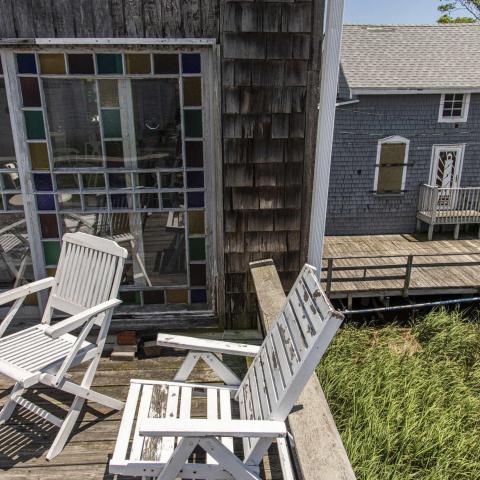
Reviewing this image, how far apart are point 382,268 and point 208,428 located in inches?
198

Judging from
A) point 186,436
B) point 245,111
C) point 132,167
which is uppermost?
point 245,111

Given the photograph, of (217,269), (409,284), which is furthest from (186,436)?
(409,284)

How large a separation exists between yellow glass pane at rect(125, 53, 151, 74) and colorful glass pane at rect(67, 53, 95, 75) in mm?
215

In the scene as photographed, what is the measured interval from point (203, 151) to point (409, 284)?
4306 mm

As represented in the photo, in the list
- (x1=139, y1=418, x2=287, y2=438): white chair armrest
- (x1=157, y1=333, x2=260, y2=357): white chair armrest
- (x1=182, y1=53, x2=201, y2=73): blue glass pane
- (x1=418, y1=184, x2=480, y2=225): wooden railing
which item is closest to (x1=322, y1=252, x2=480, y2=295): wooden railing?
(x1=418, y1=184, x2=480, y2=225): wooden railing

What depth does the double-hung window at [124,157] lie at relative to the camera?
2625 mm

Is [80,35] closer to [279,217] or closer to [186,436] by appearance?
[279,217]

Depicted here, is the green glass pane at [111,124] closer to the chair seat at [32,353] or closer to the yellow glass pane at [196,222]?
the yellow glass pane at [196,222]

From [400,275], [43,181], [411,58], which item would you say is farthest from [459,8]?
[43,181]

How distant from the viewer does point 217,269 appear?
3018 mm

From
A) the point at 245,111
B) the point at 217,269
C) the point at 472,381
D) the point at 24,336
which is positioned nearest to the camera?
the point at 24,336

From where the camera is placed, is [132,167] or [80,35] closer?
[80,35]

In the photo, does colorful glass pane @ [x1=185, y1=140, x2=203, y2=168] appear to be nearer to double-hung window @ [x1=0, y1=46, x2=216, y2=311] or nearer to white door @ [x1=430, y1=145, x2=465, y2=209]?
double-hung window @ [x1=0, y1=46, x2=216, y2=311]

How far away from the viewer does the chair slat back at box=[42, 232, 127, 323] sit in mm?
2459
